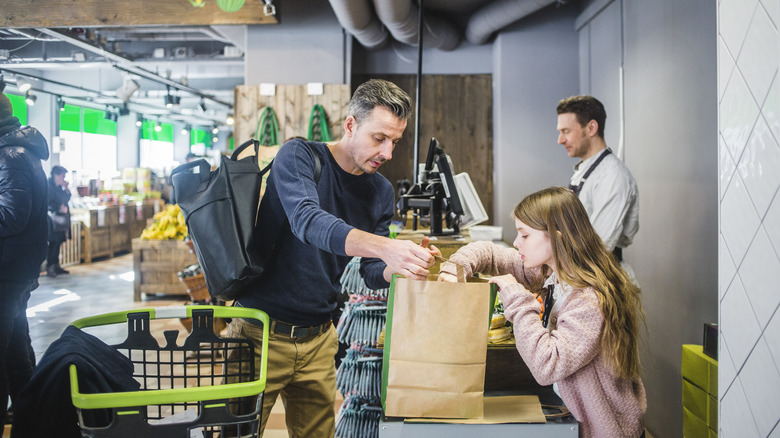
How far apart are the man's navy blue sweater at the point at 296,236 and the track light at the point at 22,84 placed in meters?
1.23

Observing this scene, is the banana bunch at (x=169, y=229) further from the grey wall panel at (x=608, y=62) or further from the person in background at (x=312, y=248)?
the person in background at (x=312, y=248)

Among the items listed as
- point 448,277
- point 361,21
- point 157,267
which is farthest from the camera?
point 157,267

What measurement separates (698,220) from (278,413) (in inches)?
107

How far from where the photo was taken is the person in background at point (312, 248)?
1.60 m

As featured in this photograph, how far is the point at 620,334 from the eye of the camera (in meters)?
1.40

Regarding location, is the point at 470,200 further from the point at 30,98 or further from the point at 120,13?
the point at 120,13

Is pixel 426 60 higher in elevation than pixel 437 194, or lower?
higher

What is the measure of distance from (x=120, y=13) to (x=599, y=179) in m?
3.34

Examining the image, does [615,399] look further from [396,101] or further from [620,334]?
[396,101]

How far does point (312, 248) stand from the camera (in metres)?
1.69

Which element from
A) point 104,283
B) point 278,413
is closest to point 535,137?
point 278,413

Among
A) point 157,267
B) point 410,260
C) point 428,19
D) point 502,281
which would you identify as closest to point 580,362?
point 502,281

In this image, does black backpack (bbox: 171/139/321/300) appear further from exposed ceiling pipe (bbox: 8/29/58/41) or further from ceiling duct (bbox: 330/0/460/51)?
ceiling duct (bbox: 330/0/460/51)

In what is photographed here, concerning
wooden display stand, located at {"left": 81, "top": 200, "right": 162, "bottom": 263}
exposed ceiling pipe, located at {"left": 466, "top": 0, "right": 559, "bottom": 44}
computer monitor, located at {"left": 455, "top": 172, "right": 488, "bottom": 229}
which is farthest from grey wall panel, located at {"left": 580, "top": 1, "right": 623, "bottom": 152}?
wooden display stand, located at {"left": 81, "top": 200, "right": 162, "bottom": 263}
